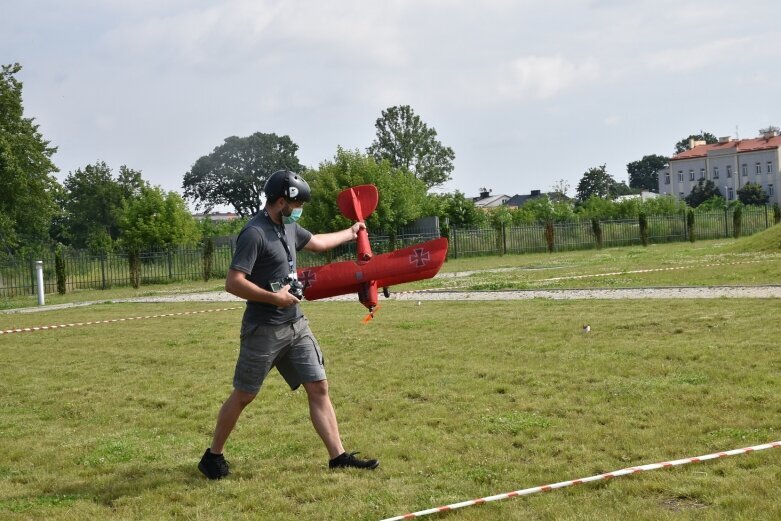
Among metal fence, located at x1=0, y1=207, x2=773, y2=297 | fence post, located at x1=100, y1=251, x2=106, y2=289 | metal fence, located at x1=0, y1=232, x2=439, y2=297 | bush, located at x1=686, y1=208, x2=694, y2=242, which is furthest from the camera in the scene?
bush, located at x1=686, y1=208, x2=694, y2=242

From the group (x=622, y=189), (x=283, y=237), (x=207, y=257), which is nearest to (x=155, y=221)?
(x=207, y=257)

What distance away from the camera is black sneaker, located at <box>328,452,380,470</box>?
575 cm

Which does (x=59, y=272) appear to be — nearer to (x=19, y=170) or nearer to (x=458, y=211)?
(x=19, y=170)

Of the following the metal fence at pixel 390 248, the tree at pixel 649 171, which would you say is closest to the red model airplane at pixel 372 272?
the metal fence at pixel 390 248

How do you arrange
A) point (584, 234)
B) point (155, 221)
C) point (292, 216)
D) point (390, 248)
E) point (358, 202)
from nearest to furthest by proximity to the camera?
point (292, 216)
point (358, 202)
point (390, 248)
point (584, 234)
point (155, 221)

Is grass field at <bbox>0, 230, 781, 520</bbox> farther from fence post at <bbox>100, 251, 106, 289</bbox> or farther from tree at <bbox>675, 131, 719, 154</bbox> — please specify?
tree at <bbox>675, 131, 719, 154</bbox>

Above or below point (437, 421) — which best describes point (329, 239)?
above

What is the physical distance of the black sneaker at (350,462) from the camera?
226 inches

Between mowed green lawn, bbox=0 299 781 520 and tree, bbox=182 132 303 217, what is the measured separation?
275ft

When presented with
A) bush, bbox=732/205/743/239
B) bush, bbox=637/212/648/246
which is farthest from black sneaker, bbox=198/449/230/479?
bush, bbox=732/205/743/239

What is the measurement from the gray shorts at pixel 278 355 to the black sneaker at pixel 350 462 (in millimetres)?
529

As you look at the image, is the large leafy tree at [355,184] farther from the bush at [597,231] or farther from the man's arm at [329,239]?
the man's arm at [329,239]

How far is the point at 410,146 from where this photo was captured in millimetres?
101312

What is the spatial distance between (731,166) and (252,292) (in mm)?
117529
